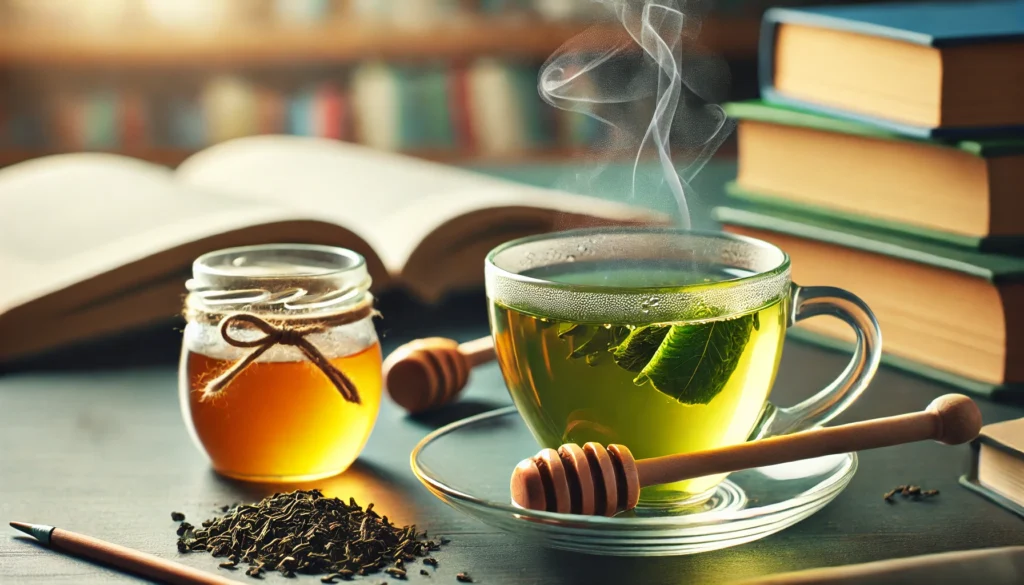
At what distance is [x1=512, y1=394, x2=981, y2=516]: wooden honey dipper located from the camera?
0.75m

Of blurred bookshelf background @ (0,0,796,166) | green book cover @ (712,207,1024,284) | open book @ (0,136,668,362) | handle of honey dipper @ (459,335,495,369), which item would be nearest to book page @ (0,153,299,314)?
open book @ (0,136,668,362)

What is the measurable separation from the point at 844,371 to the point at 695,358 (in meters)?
0.15

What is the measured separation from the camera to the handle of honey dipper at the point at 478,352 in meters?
1.18

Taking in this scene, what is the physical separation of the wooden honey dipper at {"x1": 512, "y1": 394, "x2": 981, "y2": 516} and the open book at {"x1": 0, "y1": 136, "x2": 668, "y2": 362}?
412 millimetres

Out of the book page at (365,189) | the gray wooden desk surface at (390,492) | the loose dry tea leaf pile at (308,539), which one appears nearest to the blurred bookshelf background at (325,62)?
the book page at (365,189)

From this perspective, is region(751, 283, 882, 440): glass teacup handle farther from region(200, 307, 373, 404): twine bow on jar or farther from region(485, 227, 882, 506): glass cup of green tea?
region(200, 307, 373, 404): twine bow on jar

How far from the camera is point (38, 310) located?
Result: 1329 millimetres

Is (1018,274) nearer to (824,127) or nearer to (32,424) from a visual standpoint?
(824,127)

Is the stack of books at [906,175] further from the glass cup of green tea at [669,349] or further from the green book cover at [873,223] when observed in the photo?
the glass cup of green tea at [669,349]

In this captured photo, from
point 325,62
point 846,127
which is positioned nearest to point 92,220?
point 846,127

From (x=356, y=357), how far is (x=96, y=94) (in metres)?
2.68

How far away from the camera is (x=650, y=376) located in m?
0.83

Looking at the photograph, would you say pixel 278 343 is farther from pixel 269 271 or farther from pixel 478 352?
pixel 478 352

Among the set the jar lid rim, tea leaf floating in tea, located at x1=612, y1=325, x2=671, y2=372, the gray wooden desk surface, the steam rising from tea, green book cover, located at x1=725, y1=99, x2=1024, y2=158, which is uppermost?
the steam rising from tea
